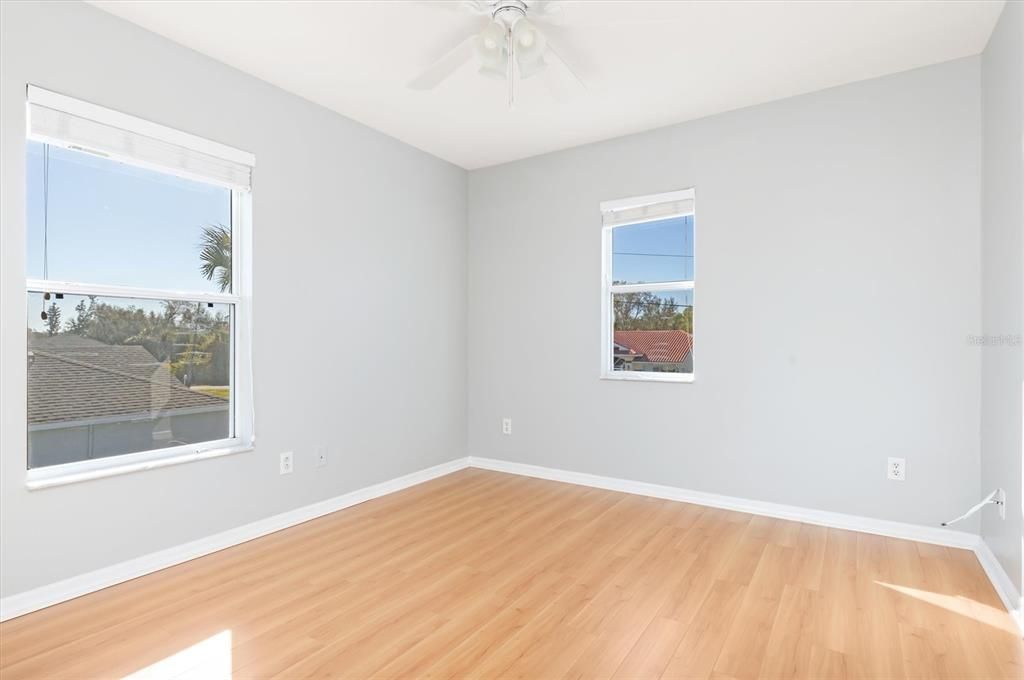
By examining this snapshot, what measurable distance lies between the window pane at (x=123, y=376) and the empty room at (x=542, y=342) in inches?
0.6

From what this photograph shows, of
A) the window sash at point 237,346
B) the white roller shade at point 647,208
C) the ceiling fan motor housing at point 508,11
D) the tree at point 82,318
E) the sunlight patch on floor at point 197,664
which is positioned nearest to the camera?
the sunlight patch on floor at point 197,664

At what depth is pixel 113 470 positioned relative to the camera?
8.24 ft

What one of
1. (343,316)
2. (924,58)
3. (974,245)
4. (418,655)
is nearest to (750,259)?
(974,245)

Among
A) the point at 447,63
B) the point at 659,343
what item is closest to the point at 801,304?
the point at 659,343

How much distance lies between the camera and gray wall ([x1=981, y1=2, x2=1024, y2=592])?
2227mm

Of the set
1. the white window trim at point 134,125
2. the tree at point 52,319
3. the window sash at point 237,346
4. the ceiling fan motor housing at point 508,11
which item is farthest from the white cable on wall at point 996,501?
the tree at point 52,319

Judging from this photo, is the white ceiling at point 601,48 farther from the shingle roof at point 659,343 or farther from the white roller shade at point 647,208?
the shingle roof at point 659,343

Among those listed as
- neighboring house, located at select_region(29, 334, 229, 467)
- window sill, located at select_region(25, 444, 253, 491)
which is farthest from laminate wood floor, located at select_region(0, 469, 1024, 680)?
neighboring house, located at select_region(29, 334, 229, 467)

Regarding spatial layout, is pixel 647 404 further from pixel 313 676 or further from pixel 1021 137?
pixel 313 676

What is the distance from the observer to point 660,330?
157 inches

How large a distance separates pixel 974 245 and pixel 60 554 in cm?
462

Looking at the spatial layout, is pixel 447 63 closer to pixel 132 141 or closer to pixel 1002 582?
pixel 132 141

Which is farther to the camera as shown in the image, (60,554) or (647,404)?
(647,404)

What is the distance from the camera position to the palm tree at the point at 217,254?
9.78 ft
